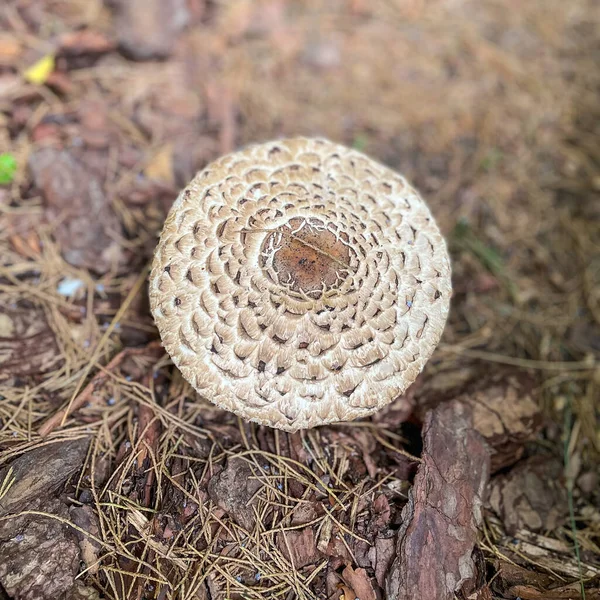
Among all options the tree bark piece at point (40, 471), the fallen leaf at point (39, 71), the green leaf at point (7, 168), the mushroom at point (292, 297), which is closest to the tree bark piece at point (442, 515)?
the mushroom at point (292, 297)

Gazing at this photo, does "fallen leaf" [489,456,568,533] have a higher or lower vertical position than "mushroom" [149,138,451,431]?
lower

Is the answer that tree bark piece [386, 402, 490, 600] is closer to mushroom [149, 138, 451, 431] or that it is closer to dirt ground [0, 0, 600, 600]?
dirt ground [0, 0, 600, 600]

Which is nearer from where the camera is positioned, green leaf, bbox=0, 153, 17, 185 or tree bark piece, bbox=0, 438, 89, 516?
tree bark piece, bbox=0, 438, 89, 516

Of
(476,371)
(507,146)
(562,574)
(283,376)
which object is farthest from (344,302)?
(507,146)

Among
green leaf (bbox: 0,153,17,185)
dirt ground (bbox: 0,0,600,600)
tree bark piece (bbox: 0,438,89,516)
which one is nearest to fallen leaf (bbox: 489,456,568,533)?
dirt ground (bbox: 0,0,600,600)

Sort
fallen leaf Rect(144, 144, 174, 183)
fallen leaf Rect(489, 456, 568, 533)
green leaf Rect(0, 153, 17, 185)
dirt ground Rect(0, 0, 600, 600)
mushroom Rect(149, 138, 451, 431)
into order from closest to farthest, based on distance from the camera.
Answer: mushroom Rect(149, 138, 451, 431) → dirt ground Rect(0, 0, 600, 600) → fallen leaf Rect(489, 456, 568, 533) → green leaf Rect(0, 153, 17, 185) → fallen leaf Rect(144, 144, 174, 183)

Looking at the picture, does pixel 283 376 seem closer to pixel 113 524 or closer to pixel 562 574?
pixel 113 524

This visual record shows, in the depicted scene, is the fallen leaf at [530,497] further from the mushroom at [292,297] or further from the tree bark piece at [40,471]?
the tree bark piece at [40,471]

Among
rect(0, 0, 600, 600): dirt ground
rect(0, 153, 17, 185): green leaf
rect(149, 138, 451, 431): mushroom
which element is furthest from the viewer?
rect(0, 153, 17, 185): green leaf
